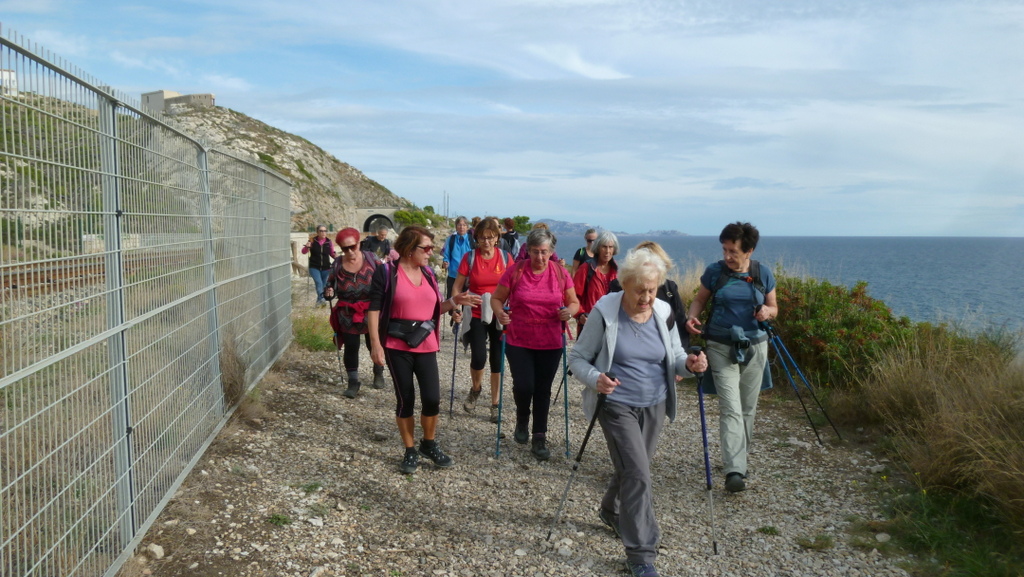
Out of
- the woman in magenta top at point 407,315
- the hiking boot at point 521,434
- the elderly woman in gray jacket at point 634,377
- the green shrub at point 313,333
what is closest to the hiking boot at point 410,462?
the woman in magenta top at point 407,315

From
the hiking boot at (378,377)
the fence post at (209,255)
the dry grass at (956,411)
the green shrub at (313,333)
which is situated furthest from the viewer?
the green shrub at (313,333)

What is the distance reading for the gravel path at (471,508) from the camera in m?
4.47

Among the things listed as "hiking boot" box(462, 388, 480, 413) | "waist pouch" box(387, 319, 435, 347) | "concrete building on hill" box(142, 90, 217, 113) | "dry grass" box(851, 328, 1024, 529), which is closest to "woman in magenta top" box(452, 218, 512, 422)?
"hiking boot" box(462, 388, 480, 413)

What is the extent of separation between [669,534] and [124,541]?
3.24 metres

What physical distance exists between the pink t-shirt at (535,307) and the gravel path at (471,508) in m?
1.06

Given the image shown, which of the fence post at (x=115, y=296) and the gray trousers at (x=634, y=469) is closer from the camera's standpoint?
the fence post at (x=115, y=296)

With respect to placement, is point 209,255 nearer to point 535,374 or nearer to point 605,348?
point 535,374

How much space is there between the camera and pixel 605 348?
4.45 m

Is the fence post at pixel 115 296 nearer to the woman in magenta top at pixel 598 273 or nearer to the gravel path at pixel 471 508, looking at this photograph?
the gravel path at pixel 471 508

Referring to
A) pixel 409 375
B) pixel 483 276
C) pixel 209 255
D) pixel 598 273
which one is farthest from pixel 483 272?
pixel 209 255

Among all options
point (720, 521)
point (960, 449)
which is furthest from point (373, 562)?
→ point (960, 449)

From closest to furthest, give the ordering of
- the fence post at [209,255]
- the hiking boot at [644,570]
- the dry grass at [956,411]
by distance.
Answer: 1. the hiking boot at [644,570]
2. the dry grass at [956,411]
3. the fence post at [209,255]

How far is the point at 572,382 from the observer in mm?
10273

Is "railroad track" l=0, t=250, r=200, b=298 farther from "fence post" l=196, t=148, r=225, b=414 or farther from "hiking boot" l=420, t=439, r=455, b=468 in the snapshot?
"hiking boot" l=420, t=439, r=455, b=468
